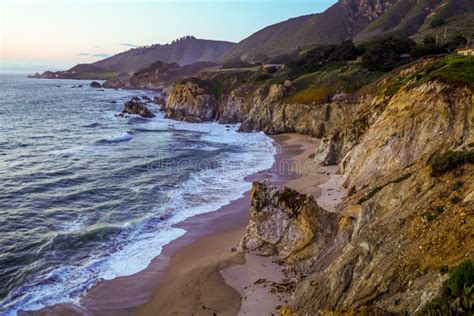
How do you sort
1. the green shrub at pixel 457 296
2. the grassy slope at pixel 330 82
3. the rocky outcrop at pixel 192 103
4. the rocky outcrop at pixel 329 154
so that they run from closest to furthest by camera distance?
the green shrub at pixel 457 296, the rocky outcrop at pixel 329 154, the grassy slope at pixel 330 82, the rocky outcrop at pixel 192 103

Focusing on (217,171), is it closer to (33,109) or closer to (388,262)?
(388,262)

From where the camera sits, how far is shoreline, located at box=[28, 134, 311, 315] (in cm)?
1633

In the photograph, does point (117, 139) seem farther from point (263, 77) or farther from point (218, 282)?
point (263, 77)

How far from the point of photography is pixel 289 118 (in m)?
58.3

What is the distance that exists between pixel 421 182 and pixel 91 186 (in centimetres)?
2525

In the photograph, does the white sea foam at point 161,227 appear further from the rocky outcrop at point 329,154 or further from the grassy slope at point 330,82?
the grassy slope at point 330,82

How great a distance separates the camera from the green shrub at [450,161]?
1392cm

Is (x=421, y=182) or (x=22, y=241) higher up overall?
(x=421, y=182)

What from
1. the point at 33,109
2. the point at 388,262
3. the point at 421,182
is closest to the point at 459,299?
the point at 388,262

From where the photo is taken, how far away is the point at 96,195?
98.8 ft

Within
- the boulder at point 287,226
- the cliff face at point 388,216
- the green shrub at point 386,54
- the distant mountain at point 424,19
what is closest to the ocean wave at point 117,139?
the cliff face at point 388,216

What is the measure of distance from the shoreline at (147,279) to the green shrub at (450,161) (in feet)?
38.0

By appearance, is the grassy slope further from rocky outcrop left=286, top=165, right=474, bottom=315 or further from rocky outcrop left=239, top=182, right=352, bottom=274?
rocky outcrop left=286, top=165, right=474, bottom=315

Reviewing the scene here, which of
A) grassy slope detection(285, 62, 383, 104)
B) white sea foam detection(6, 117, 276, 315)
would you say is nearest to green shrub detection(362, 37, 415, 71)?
grassy slope detection(285, 62, 383, 104)
